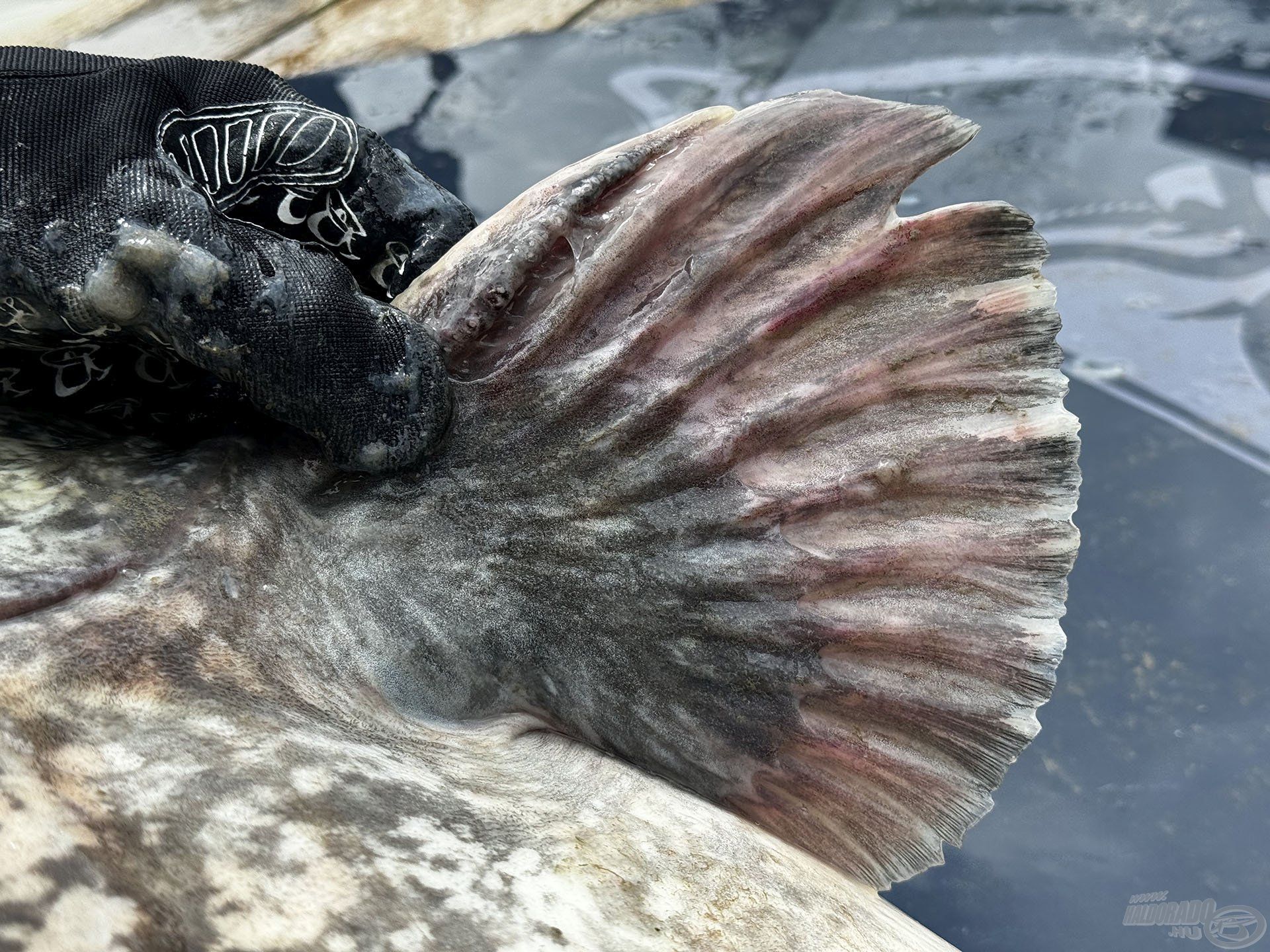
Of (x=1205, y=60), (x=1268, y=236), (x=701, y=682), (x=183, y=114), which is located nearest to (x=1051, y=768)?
(x=701, y=682)

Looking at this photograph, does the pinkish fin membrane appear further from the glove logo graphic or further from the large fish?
the glove logo graphic

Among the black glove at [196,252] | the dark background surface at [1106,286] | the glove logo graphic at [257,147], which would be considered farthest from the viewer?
the dark background surface at [1106,286]

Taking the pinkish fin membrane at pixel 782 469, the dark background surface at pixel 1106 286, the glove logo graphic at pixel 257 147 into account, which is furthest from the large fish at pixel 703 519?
the dark background surface at pixel 1106 286

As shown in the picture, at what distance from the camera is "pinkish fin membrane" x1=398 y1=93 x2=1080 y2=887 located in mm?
863

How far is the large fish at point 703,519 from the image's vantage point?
821 mm

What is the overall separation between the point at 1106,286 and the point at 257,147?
1.43m

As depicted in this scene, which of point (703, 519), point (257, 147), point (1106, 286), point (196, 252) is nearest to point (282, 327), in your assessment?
point (196, 252)

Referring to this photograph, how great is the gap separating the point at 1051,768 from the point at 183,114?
1.20 meters

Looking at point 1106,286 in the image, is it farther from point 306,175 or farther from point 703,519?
point 306,175

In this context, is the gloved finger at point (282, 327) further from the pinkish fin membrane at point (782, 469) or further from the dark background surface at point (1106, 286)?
the dark background surface at point (1106, 286)

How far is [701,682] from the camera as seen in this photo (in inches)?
34.9

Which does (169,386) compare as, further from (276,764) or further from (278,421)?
(276,764)

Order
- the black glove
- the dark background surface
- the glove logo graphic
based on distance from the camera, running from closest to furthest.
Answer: the black glove, the glove logo graphic, the dark background surface

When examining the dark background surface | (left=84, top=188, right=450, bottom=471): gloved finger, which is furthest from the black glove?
the dark background surface
